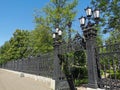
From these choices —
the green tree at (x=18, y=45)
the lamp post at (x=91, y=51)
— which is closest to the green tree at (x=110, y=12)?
the lamp post at (x=91, y=51)

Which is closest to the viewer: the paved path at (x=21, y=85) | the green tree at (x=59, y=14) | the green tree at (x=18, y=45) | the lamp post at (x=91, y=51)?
the lamp post at (x=91, y=51)

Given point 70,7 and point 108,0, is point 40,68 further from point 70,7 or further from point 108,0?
point 70,7

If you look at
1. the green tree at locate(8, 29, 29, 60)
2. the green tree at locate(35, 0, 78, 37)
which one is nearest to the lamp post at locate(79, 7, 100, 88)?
the green tree at locate(35, 0, 78, 37)

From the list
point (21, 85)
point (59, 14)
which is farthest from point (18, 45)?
point (21, 85)

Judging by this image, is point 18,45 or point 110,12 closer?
point 110,12

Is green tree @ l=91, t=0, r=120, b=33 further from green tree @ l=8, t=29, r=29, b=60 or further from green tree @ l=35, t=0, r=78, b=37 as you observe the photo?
green tree @ l=8, t=29, r=29, b=60

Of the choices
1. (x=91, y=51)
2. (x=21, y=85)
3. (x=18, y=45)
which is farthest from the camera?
(x=18, y=45)

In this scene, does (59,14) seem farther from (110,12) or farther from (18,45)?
(18,45)

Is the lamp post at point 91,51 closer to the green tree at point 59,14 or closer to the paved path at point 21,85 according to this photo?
the paved path at point 21,85

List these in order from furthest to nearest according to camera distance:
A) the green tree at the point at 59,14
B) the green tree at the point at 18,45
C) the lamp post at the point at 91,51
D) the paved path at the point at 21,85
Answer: the green tree at the point at 18,45, the green tree at the point at 59,14, the paved path at the point at 21,85, the lamp post at the point at 91,51

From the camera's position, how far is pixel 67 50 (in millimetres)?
10945

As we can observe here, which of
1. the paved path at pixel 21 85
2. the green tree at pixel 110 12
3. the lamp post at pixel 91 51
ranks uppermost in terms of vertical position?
the green tree at pixel 110 12

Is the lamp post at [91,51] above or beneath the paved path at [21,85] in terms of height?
above

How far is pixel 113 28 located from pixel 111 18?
0.81 m
